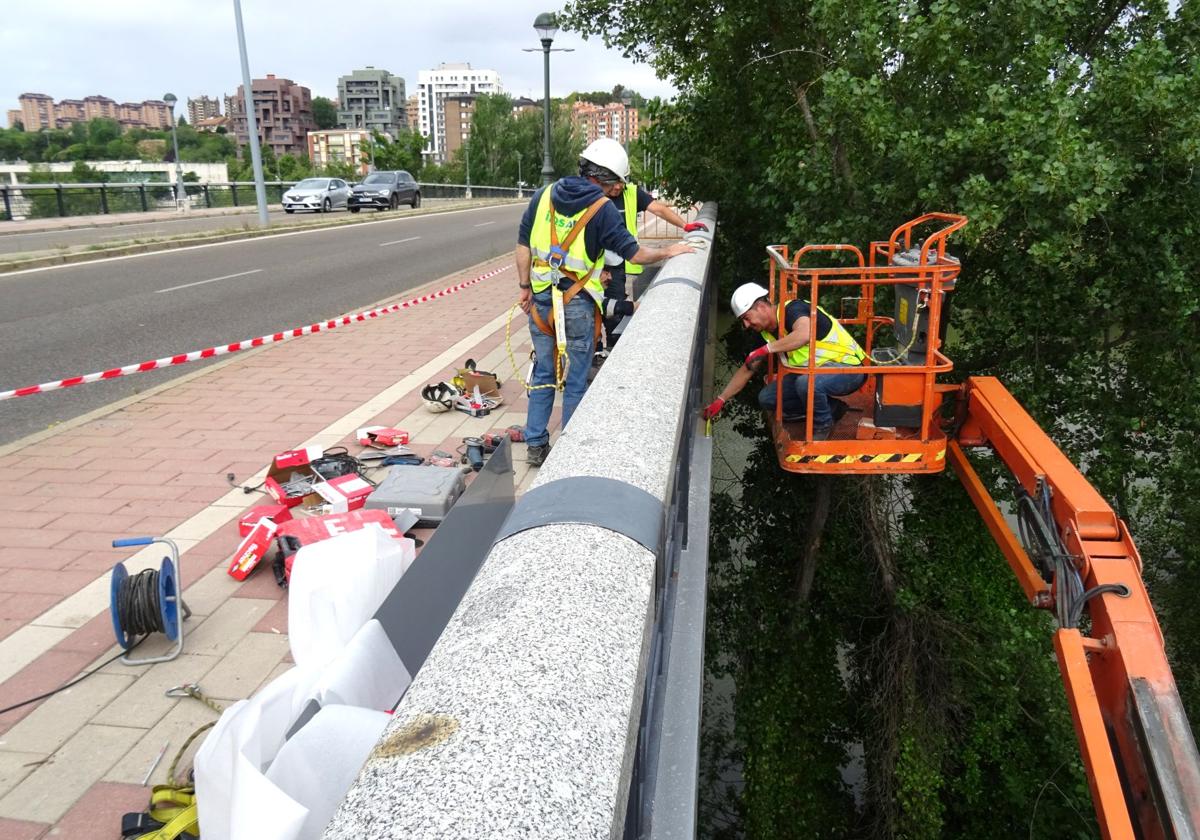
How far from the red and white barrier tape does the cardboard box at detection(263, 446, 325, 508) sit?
2698mm

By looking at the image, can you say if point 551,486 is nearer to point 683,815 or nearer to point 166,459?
point 683,815

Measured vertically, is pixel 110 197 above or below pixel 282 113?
below

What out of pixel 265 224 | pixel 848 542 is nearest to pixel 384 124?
pixel 265 224

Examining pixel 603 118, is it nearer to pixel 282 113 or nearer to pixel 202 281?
pixel 282 113

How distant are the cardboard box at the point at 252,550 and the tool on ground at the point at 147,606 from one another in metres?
0.56

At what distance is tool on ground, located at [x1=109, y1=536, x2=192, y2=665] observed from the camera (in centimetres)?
360

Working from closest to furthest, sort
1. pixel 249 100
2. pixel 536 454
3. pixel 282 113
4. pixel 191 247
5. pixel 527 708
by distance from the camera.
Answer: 1. pixel 527 708
2. pixel 536 454
3. pixel 191 247
4. pixel 249 100
5. pixel 282 113

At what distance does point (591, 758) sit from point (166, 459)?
5.67 metres

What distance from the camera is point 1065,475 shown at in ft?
15.6

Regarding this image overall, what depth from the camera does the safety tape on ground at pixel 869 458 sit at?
610 cm

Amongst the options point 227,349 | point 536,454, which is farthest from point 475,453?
point 227,349

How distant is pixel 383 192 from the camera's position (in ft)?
128

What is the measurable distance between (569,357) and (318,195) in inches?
1360

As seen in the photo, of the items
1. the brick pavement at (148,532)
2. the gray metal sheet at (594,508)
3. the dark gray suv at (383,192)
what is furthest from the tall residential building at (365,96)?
the gray metal sheet at (594,508)
